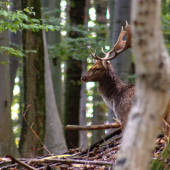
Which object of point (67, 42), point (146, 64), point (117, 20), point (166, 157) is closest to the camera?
point (146, 64)

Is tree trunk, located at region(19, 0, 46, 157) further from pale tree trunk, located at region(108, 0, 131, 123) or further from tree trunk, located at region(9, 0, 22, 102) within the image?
tree trunk, located at region(9, 0, 22, 102)

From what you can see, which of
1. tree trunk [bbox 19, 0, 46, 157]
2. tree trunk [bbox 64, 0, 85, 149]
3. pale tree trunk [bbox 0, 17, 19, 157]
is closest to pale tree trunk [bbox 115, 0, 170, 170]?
pale tree trunk [bbox 0, 17, 19, 157]

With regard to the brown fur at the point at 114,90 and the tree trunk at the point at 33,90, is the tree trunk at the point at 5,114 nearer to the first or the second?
the tree trunk at the point at 33,90

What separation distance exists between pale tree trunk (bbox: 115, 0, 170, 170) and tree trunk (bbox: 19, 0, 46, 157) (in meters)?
5.52

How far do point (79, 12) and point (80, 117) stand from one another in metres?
4.45

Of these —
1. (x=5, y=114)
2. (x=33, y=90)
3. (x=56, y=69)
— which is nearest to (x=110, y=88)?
(x=33, y=90)

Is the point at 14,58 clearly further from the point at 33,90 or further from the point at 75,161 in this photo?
the point at 75,161

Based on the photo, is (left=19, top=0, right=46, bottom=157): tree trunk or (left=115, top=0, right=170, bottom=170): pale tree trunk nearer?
(left=115, top=0, right=170, bottom=170): pale tree trunk

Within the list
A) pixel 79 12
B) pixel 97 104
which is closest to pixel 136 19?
pixel 79 12

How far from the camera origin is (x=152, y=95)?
1768mm

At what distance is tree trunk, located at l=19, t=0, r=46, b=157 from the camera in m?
7.00

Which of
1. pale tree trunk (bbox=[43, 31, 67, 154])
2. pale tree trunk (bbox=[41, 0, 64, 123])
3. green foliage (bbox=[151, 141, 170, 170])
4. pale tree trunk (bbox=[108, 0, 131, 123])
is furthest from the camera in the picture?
pale tree trunk (bbox=[41, 0, 64, 123])

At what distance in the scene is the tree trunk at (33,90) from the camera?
7000 millimetres

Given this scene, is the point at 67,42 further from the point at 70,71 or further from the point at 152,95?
the point at 152,95
